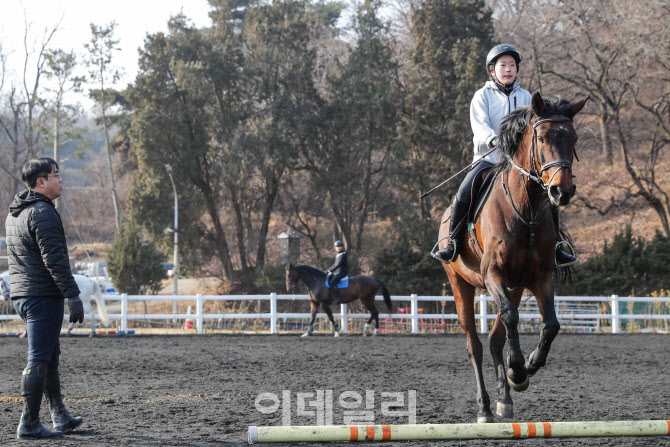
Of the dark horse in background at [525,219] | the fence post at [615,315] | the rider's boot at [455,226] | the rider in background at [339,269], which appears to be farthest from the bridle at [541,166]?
the fence post at [615,315]

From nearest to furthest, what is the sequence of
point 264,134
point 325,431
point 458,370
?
point 325,431, point 458,370, point 264,134

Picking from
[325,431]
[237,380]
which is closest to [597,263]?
[237,380]

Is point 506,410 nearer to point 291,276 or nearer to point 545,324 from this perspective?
point 545,324

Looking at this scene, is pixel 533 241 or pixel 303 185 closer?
pixel 533 241

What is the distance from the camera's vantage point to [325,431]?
15.6 feet

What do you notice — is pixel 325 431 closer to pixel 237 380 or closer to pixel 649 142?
pixel 237 380

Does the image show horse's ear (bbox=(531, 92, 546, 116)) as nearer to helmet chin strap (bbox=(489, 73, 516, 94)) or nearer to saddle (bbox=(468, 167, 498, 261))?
saddle (bbox=(468, 167, 498, 261))

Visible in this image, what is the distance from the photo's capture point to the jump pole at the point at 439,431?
4.74 m

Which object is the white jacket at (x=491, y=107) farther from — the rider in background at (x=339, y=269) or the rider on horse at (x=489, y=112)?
the rider in background at (x=339, y=269)

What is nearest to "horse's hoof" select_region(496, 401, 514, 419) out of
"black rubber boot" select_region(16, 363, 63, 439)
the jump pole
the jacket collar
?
the jump pole

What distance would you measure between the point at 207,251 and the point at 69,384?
86.1ft

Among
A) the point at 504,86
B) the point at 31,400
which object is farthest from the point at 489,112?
the point at 31,400

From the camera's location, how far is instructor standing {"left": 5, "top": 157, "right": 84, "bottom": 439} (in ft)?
18.3

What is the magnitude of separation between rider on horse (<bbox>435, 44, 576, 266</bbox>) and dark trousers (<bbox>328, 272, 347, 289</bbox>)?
42.5 ft
